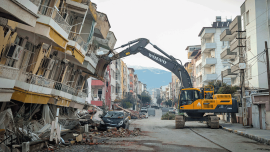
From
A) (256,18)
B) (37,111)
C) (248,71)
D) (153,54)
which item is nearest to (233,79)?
(248,71)

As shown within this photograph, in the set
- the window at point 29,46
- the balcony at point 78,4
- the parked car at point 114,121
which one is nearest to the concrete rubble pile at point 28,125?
the parked car at point 114,121

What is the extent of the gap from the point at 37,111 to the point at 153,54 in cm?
1236

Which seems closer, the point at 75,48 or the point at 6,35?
the point at 6,35

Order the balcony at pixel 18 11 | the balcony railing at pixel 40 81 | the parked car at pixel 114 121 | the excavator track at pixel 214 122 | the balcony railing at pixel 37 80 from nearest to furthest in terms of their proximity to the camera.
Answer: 1. the balcony at pixel 18 11
2. the balcony railing at pixel 37 80
3. the balcony railing at pixel 40 81
4. the parked car at pixel 114 121
5. the excavator track at pixel 214 122

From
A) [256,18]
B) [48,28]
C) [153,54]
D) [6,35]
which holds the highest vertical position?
[256,18]

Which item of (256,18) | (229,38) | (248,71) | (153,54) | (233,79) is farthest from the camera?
(233,79)

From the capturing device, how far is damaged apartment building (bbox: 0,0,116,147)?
9.75 meters

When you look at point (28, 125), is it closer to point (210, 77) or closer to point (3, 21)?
point (3, 21)

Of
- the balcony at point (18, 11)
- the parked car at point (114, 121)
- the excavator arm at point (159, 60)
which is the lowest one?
the parked car at point (114, 121)

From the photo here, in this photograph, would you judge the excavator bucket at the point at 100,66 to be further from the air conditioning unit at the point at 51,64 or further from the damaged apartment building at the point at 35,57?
the air conditioning unit at the point at 51,64

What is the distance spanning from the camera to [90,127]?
728 inches

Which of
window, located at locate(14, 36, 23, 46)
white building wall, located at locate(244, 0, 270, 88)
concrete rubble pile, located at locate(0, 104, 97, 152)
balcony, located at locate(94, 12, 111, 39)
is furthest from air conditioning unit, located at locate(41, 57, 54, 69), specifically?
white building wall, located at locate(244, 0, 270, 88)

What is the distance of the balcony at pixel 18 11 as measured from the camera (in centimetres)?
750

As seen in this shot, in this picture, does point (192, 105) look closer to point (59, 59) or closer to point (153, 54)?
point (153, 54)
